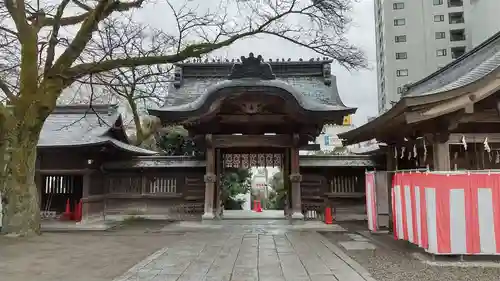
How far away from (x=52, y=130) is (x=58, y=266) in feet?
35.1

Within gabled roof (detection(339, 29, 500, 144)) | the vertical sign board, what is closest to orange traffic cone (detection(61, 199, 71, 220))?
gabled roof (detection(339, 29, 500, 144))

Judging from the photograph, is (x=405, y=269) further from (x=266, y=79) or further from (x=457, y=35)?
(x=457, y=35)

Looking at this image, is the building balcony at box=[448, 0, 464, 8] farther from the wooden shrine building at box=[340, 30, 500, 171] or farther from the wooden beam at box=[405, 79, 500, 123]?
the wooden beam at box=[405, 79, 500, 123]

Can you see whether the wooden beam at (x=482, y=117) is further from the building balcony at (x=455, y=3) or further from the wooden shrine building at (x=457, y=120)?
the building balcony at (x=455, y=3)

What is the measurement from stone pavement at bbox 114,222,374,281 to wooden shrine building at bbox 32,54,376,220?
4367 mm

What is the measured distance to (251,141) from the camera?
570 inches

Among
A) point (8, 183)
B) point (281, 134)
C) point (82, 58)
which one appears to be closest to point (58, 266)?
point (8, 183)

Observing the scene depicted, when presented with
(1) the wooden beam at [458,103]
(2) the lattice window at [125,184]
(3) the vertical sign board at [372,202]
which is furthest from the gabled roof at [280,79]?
(1) the wooden beam at [458,103]

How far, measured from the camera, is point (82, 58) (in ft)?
40.0

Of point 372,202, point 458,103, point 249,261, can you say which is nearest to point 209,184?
point 372,202

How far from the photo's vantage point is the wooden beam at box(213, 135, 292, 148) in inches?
571

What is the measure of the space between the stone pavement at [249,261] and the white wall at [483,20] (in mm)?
34514

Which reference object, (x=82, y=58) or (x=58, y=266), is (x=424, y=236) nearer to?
(x=58, y=266)

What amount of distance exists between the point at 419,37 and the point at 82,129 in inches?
1646
